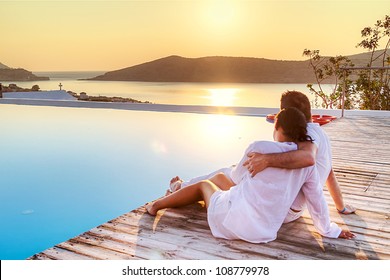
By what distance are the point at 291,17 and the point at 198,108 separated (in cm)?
367

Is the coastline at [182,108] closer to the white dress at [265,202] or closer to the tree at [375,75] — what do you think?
the tree at [375,75]

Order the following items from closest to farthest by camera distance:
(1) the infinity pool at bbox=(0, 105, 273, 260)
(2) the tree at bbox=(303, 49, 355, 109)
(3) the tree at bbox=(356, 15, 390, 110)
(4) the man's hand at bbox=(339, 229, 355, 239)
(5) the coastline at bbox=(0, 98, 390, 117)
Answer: (4) the man's hand at bbox=(339, 229, 355, 239) < (1) the infinity pool at bbox=(0, 105, 273, 260) < (5) the coastline at bbox=(0, 98, 390, 117) < (3) the tree at bbox=(356, 15, 390, 110) < (2) the tree at bbox=(303, 49, 355, 109)

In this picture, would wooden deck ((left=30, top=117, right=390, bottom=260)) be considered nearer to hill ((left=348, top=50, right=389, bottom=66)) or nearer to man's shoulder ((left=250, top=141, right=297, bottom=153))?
man's shoulder ((left=250, top=141, right=297, bottom=153))

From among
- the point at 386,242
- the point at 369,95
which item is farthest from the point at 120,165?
the point at 369,95

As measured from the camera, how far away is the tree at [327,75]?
10000 millimetres

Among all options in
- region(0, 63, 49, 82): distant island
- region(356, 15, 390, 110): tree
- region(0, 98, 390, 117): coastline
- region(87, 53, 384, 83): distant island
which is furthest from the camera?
region(87, 53, 384, 83): distant island

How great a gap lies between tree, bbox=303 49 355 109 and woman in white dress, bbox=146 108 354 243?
7.85m

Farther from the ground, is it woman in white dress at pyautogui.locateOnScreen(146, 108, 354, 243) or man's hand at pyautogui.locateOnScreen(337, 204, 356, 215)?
woman in white dress at pyautogui.locateOnScreen(146, 108, 354, 243)

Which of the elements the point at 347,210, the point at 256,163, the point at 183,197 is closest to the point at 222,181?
the point at 183,197

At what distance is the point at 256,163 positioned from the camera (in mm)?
2174

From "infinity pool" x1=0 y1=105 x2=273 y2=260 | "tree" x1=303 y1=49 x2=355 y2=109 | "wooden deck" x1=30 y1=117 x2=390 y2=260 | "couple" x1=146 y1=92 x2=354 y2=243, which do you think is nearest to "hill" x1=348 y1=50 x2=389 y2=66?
"tree" x1=303 y1=49 x2=355 y2=109

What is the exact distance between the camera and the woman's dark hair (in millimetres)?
2211

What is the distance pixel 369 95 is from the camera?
8.89 m
